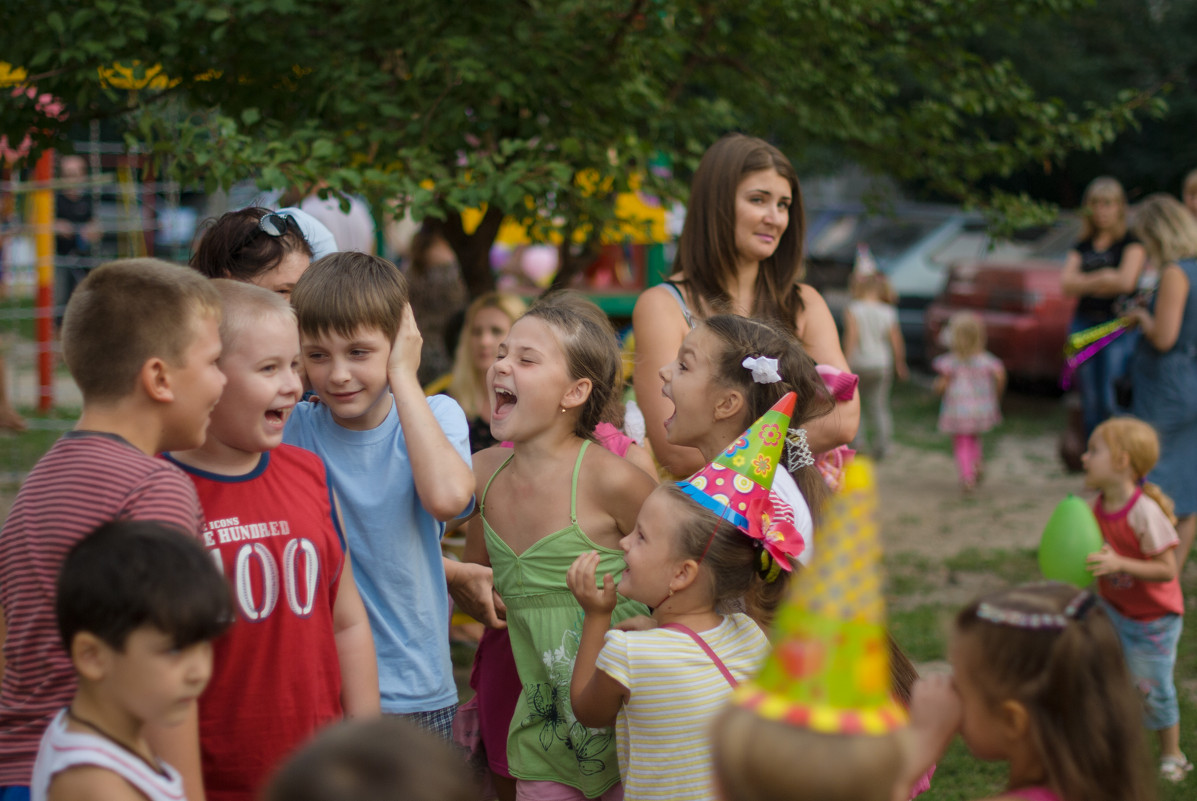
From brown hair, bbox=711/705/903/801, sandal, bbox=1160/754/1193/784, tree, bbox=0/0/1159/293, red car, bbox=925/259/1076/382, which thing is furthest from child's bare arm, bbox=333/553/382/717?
red car, bbox=925/259/1076/382

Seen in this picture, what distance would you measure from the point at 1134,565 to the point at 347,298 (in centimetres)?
297

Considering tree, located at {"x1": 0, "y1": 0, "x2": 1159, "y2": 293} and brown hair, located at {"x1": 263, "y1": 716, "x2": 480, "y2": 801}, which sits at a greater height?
tree, located at {"x1": 0, "y1": 0, "x2": 1159, "y2": 293}

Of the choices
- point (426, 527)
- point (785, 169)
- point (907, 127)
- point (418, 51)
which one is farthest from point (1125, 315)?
point (426, 527)

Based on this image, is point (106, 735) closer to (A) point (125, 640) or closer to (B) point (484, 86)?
(A) point (125, 640)

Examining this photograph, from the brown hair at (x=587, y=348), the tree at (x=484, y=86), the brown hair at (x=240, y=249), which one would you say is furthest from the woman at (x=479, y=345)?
the brown hair at (x=240, y=249)

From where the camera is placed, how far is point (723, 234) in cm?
332

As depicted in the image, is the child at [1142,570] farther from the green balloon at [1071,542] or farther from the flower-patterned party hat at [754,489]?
the flower-patterned party hat at [754,489]

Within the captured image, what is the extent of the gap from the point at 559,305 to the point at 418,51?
164 centimetres

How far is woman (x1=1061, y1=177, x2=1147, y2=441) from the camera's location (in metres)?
6.40

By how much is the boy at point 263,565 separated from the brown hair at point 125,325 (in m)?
0.21

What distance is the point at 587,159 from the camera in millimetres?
4113

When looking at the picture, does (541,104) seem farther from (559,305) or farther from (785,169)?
(559,305)

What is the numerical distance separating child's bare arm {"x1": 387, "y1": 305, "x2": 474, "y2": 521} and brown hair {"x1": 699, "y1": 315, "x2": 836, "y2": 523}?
705 millimetres

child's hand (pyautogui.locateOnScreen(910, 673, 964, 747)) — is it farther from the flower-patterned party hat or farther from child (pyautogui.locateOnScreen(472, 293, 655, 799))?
child (pyautogui.locateOnScreen(472, 293, 655, 799))
